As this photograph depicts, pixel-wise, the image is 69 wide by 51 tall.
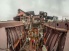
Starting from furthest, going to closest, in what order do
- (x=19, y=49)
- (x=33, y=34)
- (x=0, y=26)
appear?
(x=33, y=34) < (x=19, y=49) < (x=0, y=26)

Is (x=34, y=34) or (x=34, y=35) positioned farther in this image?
(x=34, y=34)

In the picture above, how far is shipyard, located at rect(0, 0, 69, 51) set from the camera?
8.74 m

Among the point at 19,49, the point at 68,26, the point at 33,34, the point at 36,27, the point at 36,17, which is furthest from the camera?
the point at 36,17

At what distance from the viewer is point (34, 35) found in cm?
2614

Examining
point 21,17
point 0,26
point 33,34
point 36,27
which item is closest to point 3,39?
point 0,26

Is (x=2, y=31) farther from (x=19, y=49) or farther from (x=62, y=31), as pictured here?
(x=19, y=49)

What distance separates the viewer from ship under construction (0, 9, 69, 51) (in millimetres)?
8742

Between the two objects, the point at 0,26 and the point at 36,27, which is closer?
the point at 0,26

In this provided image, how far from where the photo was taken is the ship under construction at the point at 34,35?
8.74m

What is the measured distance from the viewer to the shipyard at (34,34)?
8.74 m

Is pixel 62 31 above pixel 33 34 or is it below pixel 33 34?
above

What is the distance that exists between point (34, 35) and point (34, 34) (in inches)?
22.1

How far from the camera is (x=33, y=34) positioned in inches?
1051

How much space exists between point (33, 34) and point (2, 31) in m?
17.0
